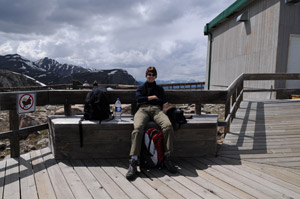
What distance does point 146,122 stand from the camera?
362 centimetres

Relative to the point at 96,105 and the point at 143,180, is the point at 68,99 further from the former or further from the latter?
the point at 143,180

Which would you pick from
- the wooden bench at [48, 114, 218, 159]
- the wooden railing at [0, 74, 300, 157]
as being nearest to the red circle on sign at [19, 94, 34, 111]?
the wooden railing at [0, 74, 300, 157]

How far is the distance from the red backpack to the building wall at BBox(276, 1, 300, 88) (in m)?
7.35

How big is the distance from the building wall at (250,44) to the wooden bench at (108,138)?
651 cm

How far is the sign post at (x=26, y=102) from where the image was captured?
3.50 m

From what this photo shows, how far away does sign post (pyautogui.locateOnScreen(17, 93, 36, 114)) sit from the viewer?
138 inches

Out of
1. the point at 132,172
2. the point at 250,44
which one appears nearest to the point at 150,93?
the point at 132,172

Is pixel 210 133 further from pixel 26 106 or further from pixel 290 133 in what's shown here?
pixel 26 106

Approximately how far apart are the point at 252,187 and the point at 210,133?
1183 millimetres

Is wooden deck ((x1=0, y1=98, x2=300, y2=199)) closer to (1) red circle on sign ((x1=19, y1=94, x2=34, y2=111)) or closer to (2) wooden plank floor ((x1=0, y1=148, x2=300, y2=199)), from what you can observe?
(2) wooden plank floor ((x1=0, y1=148, x2=300, y2=199))

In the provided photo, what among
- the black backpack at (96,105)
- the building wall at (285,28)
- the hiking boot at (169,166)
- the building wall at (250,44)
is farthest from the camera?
Result: the building wall at (250,44)

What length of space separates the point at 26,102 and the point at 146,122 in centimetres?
192

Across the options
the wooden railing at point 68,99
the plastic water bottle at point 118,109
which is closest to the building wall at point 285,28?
the wooden railing at point 68,99

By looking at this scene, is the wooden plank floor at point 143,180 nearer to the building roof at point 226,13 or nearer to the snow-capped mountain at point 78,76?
the building roof at point 226,13
